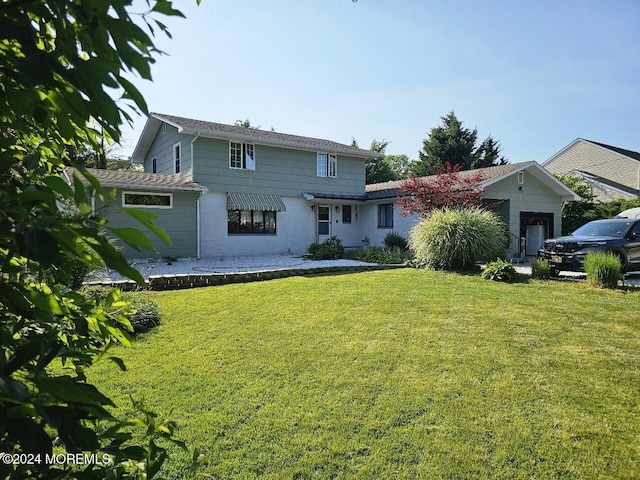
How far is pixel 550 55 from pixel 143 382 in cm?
1506

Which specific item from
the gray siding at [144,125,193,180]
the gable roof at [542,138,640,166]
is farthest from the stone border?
the gable roof at [542,138,640,166]

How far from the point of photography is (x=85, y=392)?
2.64 ft

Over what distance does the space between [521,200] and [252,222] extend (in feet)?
49.0

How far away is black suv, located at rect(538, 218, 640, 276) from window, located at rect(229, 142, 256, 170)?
14452 millimetres

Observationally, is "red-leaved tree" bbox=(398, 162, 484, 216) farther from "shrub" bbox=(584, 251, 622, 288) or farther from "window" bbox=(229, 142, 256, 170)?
"window" bbox=(229, 142, 256, 170)

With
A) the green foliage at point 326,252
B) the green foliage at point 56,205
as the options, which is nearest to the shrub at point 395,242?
the green foliage at point 326,252

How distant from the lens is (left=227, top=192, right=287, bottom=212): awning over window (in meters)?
19.1

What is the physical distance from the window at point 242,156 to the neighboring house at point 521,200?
7423 millimetres

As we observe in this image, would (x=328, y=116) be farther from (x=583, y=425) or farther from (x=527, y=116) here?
(x=583, y=425)

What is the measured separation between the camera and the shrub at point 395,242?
19969 millimetres

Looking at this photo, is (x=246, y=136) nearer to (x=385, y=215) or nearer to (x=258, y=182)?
(x=258, y=182)

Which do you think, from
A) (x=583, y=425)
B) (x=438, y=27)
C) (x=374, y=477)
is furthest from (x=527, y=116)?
(x=374, y=477)

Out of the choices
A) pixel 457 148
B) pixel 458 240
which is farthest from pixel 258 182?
pixel 457 148

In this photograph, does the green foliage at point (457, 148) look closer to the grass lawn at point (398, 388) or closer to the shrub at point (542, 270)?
the shrub at point (542, 270)
